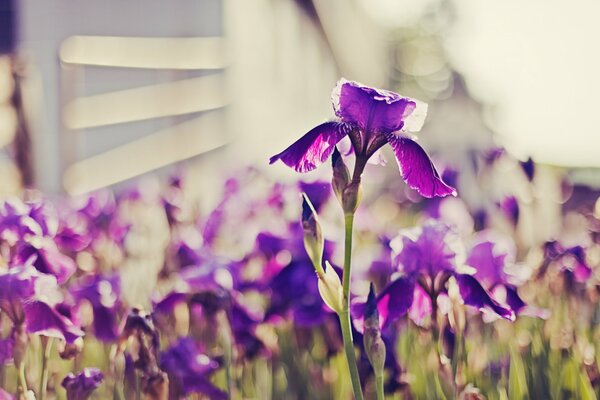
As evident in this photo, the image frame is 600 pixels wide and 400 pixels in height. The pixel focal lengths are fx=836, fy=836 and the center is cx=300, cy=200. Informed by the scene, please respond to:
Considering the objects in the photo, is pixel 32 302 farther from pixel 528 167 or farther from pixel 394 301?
pixel 528 167

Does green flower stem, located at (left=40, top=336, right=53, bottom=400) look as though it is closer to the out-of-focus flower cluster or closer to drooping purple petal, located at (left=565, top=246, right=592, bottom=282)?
the out-of-focus flower cluster

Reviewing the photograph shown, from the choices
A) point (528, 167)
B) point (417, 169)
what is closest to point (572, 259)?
point (528, 167)

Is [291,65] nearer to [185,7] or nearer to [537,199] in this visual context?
[185,7]

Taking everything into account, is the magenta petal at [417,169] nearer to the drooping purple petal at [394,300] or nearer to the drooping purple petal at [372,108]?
the drooping purple petal at [372,108]

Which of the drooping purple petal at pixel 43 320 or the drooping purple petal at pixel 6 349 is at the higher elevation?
the drooping purple petal at pixel 43 320

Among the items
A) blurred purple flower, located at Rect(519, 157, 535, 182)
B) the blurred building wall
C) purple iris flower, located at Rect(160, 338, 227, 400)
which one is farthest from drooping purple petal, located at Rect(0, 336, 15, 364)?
the blurred building wall

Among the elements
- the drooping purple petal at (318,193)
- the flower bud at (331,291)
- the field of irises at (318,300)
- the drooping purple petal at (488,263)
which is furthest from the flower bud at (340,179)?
the drooping purple petal at (318,193)
